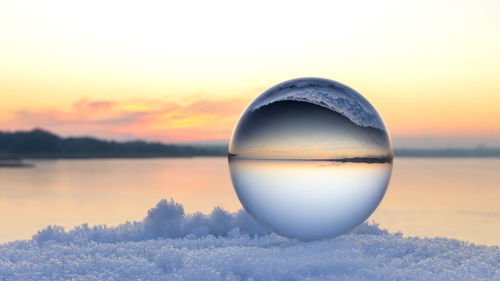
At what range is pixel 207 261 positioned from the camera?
7598 mm

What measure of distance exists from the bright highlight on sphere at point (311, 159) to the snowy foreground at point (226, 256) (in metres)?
0.62

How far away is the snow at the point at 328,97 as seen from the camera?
27.1 feet

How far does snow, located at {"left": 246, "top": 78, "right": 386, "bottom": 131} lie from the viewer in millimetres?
8273

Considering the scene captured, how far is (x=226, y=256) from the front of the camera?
782 cm

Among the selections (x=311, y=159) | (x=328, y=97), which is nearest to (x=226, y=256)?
(x=311, y=159)

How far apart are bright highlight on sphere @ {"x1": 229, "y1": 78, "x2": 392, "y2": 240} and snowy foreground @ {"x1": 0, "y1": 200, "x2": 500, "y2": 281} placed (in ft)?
2.03

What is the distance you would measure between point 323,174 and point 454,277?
7.37ft

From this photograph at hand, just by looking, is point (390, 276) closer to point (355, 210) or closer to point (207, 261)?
point (355, 210)

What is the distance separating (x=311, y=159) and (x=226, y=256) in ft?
6.20

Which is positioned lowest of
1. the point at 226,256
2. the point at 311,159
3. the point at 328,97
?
the point at 226,256

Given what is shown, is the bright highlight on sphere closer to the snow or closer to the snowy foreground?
the snow

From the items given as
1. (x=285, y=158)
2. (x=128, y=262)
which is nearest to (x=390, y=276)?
(x=285, y=158)

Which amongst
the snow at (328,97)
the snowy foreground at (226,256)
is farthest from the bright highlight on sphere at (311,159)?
the snowy foreground at (226,256)

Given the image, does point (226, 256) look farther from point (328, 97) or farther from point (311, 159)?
point (328, 97)
